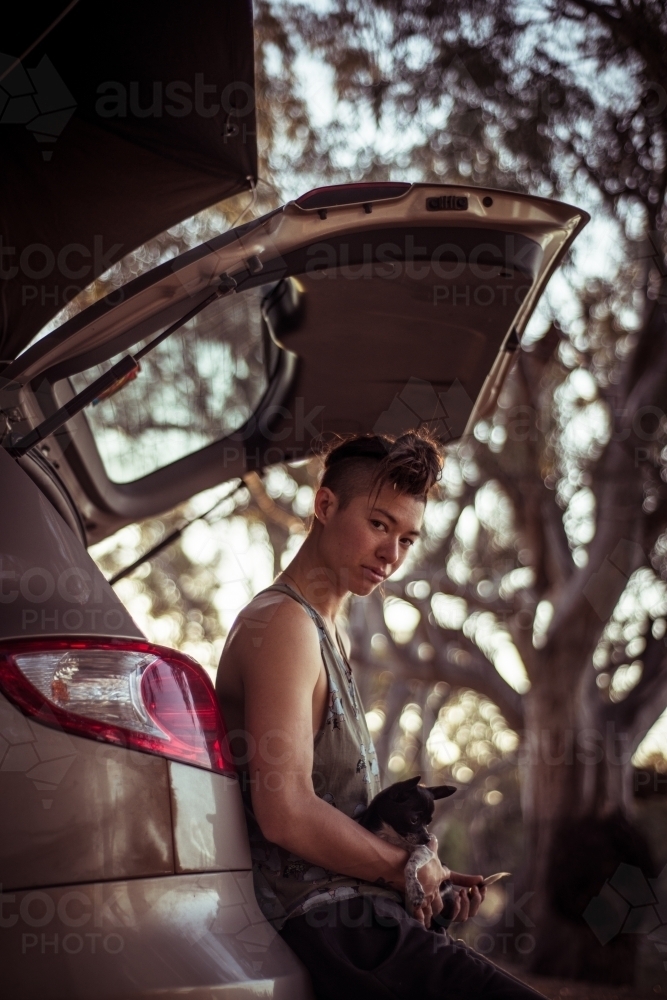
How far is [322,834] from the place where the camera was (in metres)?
1.82

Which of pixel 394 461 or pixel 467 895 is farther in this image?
pixel 394 461

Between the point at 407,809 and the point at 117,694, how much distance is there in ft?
2.36

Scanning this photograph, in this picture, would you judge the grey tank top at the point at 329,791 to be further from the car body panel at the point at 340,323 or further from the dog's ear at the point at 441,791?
the car body panel at the point at 340,323

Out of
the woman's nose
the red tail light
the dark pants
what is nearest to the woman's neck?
the woman's nose

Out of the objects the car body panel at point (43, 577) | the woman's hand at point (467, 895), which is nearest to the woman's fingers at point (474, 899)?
the woman's hand at point (467, 895)

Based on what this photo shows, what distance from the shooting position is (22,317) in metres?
2.50

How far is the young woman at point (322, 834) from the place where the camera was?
181cm

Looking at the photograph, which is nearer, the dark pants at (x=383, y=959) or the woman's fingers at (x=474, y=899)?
the dark pants at (x=383, y=959)

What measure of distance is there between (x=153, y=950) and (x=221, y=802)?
28 centimetres

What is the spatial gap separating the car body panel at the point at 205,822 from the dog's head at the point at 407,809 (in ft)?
1.18

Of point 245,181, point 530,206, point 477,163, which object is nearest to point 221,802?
point 530,206

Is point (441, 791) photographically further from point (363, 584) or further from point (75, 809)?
point (75, 809)

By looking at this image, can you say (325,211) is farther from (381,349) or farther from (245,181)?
(381,349)

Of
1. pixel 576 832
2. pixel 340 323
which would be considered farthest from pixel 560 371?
pixel 340 323
